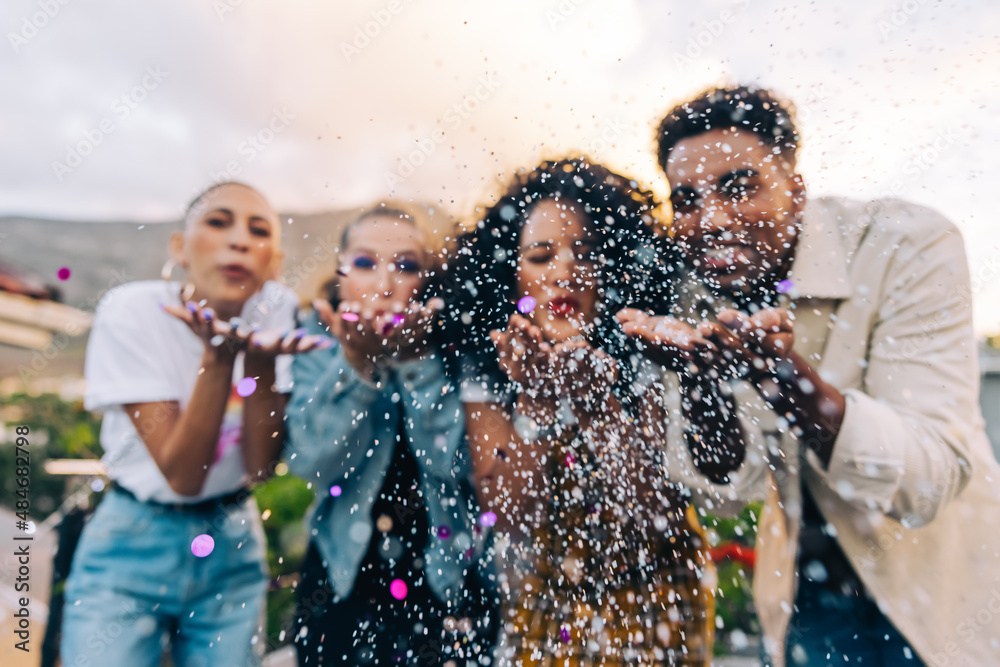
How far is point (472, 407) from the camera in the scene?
0.80 m

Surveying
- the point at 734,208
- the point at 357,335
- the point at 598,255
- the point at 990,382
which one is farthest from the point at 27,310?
the point at 990,382

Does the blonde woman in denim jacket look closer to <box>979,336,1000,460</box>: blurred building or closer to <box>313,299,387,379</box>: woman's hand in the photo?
<box>313,299,387,379</box>: woman's hand

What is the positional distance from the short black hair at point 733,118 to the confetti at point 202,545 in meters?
0.88

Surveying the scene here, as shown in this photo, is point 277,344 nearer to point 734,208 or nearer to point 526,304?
point 526,304

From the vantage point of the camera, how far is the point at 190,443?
2.57 ft

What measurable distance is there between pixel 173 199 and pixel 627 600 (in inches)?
37.1

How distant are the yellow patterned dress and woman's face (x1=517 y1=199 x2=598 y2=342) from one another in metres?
0.17

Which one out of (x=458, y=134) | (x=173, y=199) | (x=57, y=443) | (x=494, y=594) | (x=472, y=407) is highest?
(x=458, y=134)

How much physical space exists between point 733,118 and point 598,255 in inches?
11.2

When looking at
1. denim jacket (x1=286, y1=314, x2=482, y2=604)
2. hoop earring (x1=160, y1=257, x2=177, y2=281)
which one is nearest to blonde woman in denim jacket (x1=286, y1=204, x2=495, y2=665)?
denim jacket (x1=286, y1=314, x2=482, y2=604)

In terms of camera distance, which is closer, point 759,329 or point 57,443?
point 759,329

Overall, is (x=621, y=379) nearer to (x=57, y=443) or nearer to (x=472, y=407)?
(x=472, y=407)

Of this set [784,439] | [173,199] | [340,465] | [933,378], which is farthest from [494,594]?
[173,199]

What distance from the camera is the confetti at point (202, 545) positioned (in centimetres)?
81
